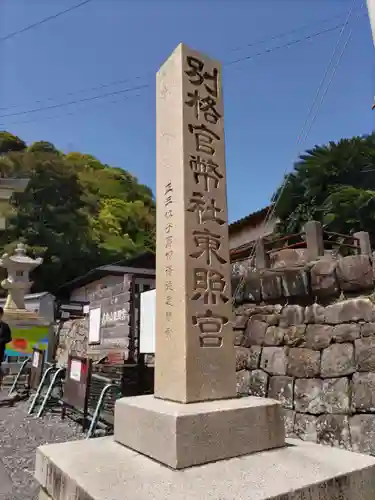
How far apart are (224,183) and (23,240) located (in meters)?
23.5

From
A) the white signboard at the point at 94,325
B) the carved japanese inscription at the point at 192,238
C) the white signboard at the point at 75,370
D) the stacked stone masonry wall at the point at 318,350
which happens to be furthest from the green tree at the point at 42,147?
the carved japanese inscription at the point at 192,238

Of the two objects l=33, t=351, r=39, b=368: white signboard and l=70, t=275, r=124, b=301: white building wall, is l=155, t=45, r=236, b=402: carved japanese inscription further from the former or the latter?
l=70, t=275, r=124, b=301: white building wall

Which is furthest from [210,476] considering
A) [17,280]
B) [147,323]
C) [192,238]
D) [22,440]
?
[17,280]

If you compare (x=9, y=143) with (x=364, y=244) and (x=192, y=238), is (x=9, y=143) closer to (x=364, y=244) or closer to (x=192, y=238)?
(x=364, y=244)

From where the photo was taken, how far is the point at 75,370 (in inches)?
255

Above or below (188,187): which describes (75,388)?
below

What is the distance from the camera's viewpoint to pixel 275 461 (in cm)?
244

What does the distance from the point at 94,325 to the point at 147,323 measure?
3331 mm

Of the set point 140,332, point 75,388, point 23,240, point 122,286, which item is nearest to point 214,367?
point 75,388

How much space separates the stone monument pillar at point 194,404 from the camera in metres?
2.14

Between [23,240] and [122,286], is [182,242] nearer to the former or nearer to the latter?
[122,286]

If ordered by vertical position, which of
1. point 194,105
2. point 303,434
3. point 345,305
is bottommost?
point 303,434

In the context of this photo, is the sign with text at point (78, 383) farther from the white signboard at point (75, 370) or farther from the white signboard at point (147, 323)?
the white signboard at point (147, 323)

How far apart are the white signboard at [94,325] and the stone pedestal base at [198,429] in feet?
23.9
